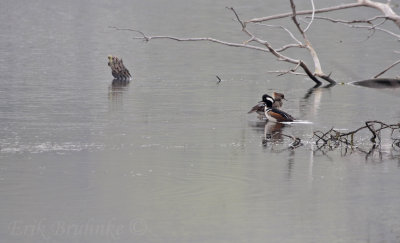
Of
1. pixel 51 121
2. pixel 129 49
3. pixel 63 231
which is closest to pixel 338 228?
pixel 63 231

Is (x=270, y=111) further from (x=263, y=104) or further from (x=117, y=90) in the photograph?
(x=117, y=90)

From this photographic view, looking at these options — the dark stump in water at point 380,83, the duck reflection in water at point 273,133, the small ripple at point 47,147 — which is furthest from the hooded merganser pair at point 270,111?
the dark stump in water at point 380,83

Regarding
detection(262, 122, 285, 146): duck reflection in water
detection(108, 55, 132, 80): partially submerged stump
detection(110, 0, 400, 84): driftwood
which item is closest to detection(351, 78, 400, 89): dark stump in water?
detection(110, 0, 400, 84): driftwood

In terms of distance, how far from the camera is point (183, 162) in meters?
12.0

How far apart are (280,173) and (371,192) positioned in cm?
132

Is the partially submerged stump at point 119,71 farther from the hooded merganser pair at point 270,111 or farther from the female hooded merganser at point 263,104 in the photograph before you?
the hooded merganser pair at point 270,111

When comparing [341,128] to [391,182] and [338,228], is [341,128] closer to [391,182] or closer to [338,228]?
[391,182]

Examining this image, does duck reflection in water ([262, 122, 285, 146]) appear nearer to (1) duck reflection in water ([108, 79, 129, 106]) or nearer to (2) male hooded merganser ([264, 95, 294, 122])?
(2) male hooded merganser ([264, 95, 294, 122])

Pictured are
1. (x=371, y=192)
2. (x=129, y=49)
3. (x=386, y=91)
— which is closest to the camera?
(x=371, y=192)

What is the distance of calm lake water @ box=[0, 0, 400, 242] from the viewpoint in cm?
878

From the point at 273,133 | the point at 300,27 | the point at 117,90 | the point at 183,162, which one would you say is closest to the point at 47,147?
the point at 183,162

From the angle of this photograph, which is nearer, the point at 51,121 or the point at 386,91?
the point at 51,121

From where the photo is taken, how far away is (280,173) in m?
11.2

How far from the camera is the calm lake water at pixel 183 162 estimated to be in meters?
8.78
